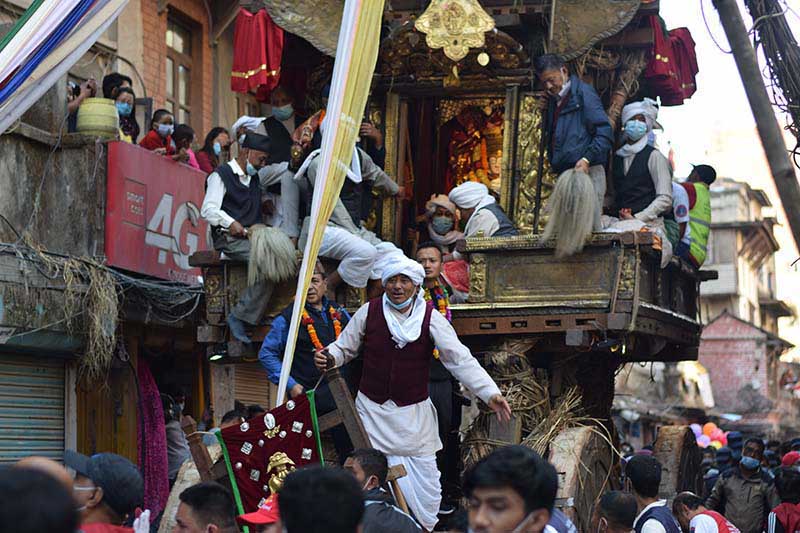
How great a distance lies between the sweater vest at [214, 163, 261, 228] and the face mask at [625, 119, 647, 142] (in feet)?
10.3

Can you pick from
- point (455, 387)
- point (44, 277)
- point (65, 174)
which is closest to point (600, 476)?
point (455, 387)

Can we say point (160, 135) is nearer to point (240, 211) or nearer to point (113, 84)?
point (113, 84)

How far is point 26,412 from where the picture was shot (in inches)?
495

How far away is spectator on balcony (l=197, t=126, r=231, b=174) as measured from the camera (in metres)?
14.7

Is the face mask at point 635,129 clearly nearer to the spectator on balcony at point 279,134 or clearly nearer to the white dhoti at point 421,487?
the spectator on balcony at point 279,134

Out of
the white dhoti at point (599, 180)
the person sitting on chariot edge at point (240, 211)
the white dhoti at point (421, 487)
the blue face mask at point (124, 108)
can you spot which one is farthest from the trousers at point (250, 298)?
the blue face mask at point (124, 108)

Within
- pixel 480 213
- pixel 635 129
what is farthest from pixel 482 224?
pixel 635 129

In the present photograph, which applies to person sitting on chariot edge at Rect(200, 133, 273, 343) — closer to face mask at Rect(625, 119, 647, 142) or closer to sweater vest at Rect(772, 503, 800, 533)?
face mask at Rect(625, 119, 647, 142)

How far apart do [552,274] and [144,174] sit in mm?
4973

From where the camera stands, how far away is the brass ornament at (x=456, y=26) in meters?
10.9

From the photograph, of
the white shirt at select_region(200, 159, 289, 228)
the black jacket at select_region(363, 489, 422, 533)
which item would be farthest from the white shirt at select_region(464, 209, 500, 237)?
the black jacket at select_region(363, 489, 422, 533)

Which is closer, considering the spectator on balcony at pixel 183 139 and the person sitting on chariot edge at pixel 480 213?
the person sitting on chariot edge at pixel 480 213

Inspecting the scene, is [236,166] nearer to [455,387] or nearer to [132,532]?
[455,387]

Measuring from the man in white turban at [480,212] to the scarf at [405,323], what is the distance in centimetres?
197
